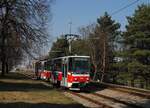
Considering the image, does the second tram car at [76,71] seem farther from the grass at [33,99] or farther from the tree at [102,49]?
the tree at [102,49]

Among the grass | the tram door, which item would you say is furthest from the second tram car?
the grass

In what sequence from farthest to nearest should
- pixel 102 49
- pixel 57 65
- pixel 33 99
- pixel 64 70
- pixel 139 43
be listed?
pixel 102 49, pixel 139 43, pixel 57 65, pixel 64 70, pixel 33 99

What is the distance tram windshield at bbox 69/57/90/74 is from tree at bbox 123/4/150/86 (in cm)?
2692

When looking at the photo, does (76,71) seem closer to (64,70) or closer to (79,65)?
(79,65)

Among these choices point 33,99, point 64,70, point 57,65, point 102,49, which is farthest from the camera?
point 102,49

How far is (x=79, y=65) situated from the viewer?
35.2 metres

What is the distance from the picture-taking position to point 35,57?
45.8 m

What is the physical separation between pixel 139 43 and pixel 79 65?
3231cm

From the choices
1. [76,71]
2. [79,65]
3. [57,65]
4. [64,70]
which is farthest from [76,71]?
[57,65]

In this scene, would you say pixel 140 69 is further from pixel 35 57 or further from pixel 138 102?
pixel 138 102

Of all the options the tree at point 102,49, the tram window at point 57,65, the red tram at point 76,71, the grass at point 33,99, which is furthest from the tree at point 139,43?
the grass at point 33,99

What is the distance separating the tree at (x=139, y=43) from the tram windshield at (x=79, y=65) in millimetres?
26922

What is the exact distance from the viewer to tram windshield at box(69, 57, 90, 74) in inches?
1384

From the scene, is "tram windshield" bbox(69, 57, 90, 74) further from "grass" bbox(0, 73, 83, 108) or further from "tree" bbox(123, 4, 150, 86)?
"tree" bbox(123, 4, 150, 86)
